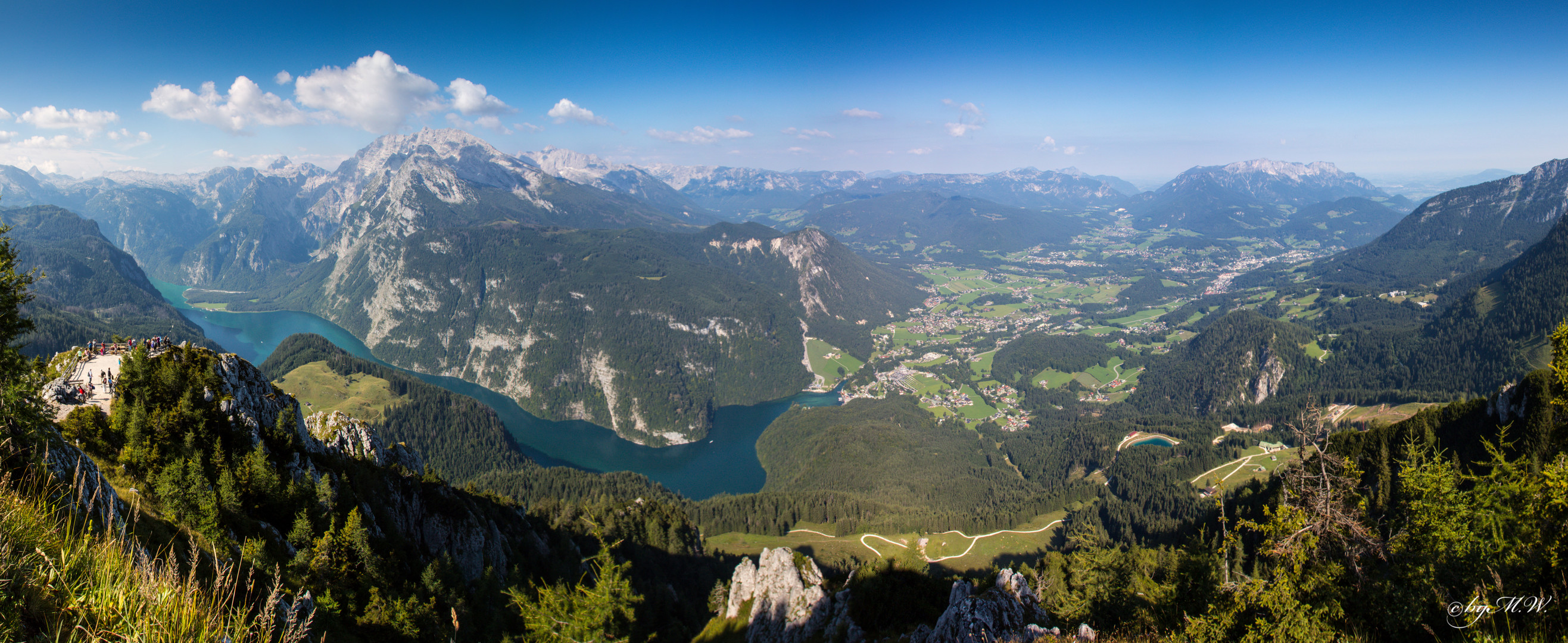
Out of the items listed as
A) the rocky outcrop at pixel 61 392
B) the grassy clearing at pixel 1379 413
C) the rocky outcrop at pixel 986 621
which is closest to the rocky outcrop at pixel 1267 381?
the grassy clearing at pixel 1379 413

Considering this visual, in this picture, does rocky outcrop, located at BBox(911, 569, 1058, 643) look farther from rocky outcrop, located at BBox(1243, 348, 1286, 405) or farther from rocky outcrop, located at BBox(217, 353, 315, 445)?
rocky outcrop, located at BBox(1243, 348, 1286, 405)

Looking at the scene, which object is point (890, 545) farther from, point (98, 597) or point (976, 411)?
point (976, 411)

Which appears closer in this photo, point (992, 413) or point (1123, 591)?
point (1123, 591)

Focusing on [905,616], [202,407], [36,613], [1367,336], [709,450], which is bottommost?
[709,450]

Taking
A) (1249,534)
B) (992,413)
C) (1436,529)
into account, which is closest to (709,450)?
(992,413)

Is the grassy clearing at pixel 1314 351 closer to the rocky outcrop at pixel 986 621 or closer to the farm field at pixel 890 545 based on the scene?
the farm field at pixel 890 545

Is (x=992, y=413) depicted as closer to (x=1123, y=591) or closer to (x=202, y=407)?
(x=1123, y=591)
